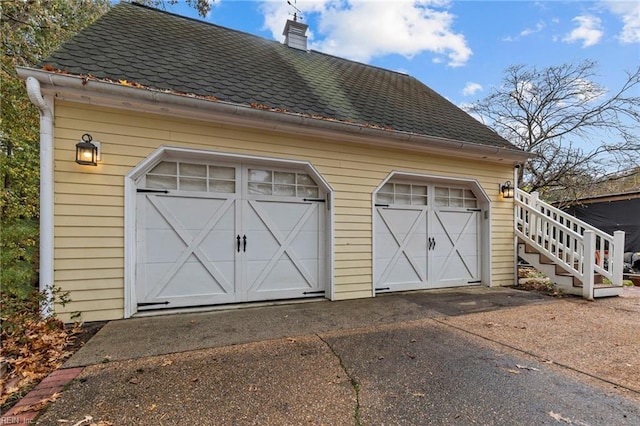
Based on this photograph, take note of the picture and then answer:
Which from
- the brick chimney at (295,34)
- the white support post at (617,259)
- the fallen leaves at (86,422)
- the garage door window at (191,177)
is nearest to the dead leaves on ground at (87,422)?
the fallen leaves at (86,422)

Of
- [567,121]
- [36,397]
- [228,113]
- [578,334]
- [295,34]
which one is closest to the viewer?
[36,397]

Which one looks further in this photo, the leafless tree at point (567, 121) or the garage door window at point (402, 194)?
the leafless tree at point (567, 121)

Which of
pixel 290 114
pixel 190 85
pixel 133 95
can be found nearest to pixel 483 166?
pixel 290 114

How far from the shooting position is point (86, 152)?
10.8 ft

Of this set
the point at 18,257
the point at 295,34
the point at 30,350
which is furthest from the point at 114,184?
the point at 295,34

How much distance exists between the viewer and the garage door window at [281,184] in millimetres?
4355

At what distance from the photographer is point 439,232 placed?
5570 millimetres

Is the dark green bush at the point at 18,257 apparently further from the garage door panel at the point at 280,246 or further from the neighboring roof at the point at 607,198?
the neighboring roof at the point at 607,198

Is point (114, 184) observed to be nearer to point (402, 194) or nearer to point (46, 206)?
point (46, 206)

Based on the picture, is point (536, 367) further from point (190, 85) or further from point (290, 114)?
point (190, 85)

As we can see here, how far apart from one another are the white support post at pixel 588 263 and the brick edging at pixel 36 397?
21.5 ft

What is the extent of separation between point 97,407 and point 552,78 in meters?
13.1

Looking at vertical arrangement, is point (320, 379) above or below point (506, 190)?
below

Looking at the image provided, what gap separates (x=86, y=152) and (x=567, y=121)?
12601 mm
